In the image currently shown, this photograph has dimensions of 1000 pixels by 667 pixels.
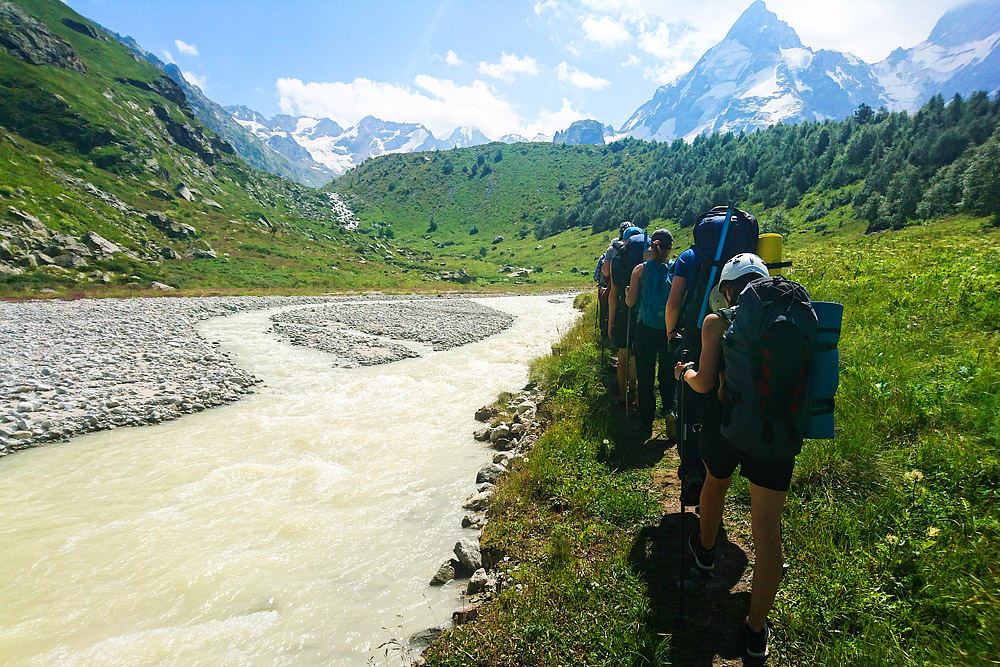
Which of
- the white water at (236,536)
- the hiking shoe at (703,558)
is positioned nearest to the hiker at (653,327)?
the hiking shoe at (703,558)

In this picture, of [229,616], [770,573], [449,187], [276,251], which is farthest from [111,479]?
[449,187]

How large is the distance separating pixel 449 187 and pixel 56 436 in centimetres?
19326

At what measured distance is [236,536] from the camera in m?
6.07

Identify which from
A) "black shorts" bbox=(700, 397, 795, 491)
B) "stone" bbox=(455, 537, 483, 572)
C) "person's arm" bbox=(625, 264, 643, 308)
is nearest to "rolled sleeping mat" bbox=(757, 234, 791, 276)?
"black shorts" bbox=(700, 397, 795, 491)

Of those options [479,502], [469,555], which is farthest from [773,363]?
[479,502]

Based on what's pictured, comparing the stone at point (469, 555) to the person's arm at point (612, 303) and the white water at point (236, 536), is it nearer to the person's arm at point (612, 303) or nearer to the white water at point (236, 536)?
the white water at point (236, 536)

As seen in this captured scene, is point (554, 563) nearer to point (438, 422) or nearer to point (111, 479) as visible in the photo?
point (438, 422)

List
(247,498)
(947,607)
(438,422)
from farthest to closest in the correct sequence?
(438,422) → (247,498) → (947,607)

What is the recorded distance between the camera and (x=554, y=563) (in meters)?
4.39

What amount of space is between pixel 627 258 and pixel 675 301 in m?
3.34

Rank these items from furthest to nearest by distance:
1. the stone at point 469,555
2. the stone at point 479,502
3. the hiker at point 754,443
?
the stone at point 479,502
the stone at point 469,555
the hiker at point 754,443

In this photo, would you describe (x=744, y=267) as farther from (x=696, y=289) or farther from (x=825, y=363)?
(x=696, y=289)

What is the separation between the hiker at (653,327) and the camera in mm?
6871

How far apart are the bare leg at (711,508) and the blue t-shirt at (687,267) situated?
7.49 feet
